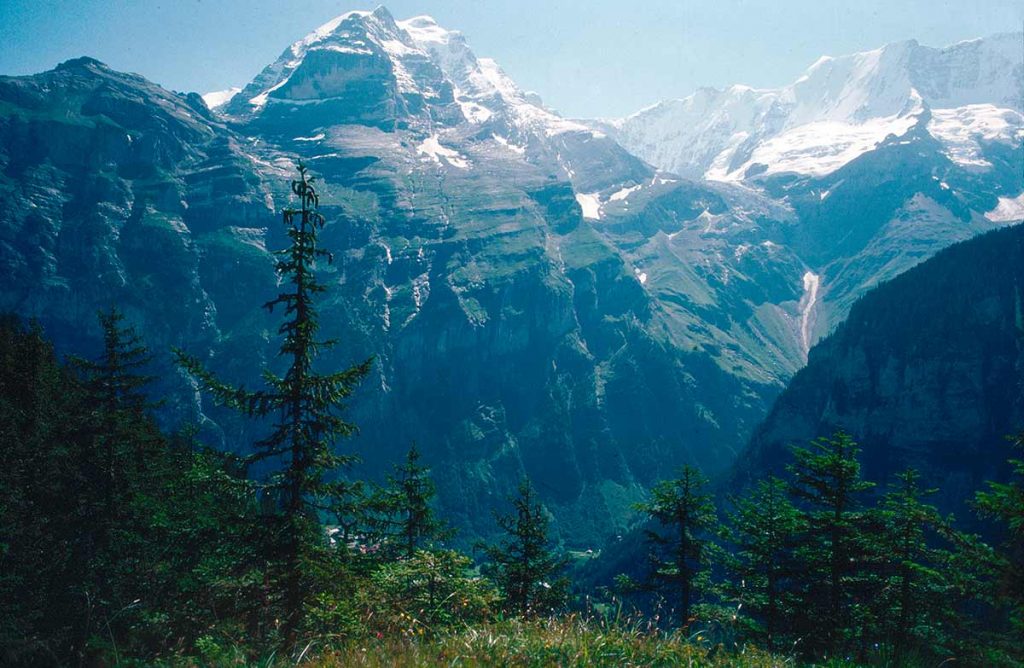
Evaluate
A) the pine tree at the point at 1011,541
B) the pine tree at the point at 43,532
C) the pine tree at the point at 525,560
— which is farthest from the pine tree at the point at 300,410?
the pine tree at the point at 525,560

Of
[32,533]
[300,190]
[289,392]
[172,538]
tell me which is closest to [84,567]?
[32,533]

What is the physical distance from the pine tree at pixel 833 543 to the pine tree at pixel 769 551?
651mm

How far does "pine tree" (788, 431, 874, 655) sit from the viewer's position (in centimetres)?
1966

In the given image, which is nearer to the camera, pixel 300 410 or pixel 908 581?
pixel 300 410

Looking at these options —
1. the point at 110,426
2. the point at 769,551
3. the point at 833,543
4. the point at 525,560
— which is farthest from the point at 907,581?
the point at 110,426

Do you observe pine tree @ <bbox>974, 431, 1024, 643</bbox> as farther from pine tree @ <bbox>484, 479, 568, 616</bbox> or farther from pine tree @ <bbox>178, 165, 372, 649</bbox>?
pine tree @ <bbox>484, 479, 568, 616</bbox>

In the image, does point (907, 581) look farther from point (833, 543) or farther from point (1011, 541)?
point (1011, 541)

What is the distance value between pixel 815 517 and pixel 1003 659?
13.6 metres

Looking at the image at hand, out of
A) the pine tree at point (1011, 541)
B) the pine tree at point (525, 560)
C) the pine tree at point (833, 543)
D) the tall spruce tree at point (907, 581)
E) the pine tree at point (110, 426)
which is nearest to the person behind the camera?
the pine tree at point (1011, 541)

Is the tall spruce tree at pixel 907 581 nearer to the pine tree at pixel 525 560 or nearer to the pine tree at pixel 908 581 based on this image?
the pine tree at pixel 908 581

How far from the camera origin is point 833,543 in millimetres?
20250

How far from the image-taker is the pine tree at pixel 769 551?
20875mm

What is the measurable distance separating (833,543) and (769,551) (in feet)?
8.21

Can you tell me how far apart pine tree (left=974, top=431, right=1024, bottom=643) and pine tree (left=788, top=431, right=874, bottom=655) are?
7656 mm
